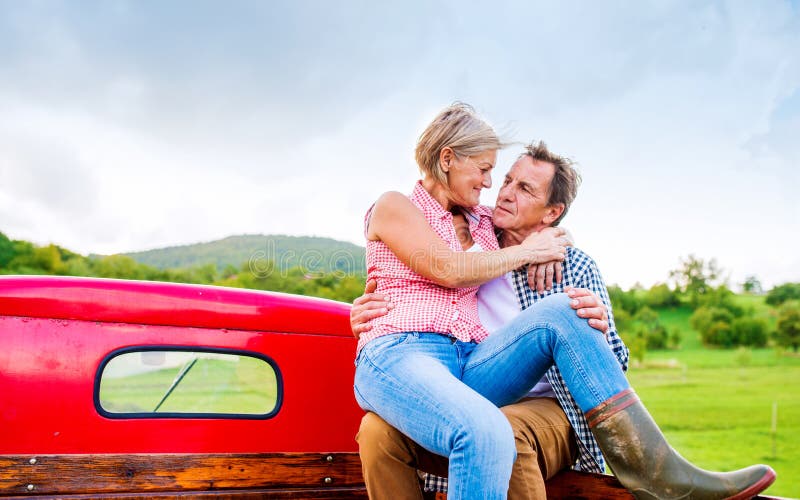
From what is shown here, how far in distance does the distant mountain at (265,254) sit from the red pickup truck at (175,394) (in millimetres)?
271

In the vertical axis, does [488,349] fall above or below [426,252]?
below

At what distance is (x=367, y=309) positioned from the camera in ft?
8.88

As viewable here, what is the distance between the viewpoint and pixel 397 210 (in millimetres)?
2678

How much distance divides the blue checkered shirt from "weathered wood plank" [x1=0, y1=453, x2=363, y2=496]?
422mm

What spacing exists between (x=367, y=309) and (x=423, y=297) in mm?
233

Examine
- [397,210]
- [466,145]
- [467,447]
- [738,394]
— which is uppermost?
[466,145]

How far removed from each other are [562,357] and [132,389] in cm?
183

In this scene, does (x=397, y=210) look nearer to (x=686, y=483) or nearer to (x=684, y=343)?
(x=686, y=483)

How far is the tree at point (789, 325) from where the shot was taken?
17906mm

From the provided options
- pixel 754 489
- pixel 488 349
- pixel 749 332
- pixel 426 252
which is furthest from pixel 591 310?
pixel 749 332

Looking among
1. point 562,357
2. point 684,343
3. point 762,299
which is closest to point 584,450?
point 562,357

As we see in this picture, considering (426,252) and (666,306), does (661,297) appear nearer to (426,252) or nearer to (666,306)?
(666,306)

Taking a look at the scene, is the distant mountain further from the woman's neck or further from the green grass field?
the green grass field

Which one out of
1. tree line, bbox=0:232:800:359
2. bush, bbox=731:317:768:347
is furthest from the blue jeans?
bush, bbox=731:317:768:347
